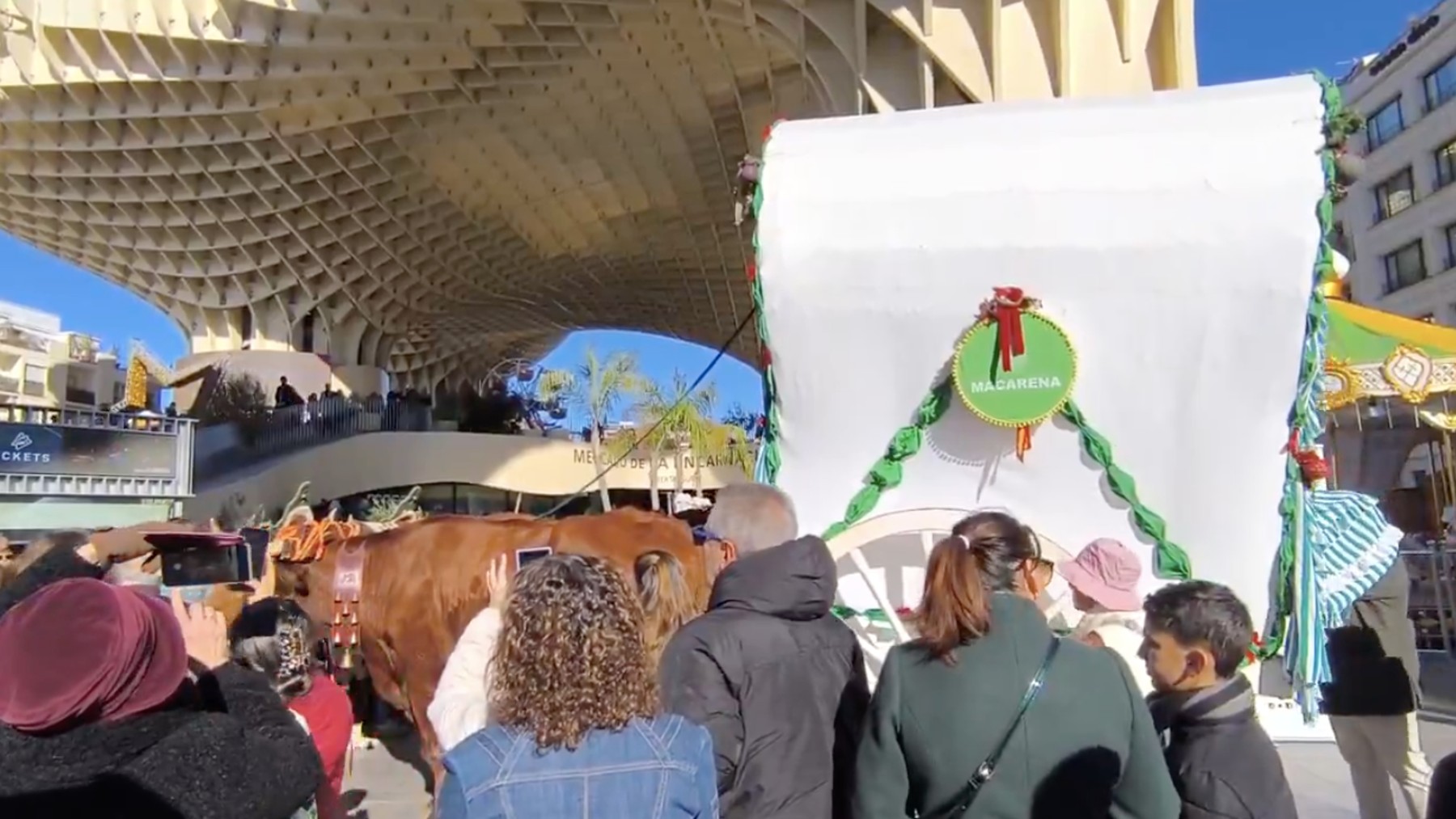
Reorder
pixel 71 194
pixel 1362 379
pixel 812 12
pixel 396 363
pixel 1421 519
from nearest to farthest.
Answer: pixel 1362 379
pixel 1421 519
pixel 812 12
pixel 71 194
pixel 396 363

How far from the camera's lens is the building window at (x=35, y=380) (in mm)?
49531

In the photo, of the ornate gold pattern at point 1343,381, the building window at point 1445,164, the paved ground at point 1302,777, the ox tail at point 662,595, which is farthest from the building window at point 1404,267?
the ox tail at point 662,595

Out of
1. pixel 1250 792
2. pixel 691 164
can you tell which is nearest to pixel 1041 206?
pixel 1250 792

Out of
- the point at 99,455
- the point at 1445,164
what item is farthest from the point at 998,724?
the point at 1445,164

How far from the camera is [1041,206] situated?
4.52m

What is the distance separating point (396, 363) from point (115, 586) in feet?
133

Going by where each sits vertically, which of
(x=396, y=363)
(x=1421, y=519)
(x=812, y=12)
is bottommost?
(x=1421, y=519)

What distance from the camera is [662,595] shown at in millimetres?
3699

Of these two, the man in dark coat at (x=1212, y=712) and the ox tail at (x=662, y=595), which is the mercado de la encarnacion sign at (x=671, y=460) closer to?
the ox tail at (x=662, y=595)

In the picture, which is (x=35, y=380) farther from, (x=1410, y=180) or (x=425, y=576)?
(x=1410, y=180)

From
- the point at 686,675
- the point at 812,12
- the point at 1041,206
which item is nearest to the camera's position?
the point at 686,675

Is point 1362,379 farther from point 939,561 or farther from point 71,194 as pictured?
point 71,194

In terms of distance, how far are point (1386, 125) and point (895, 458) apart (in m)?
39.2

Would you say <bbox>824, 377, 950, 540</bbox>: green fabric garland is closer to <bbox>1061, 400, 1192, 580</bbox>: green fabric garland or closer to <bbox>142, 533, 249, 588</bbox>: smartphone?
<bbox>1061, 400, 1192, 580</bbox>: green fabric garland
